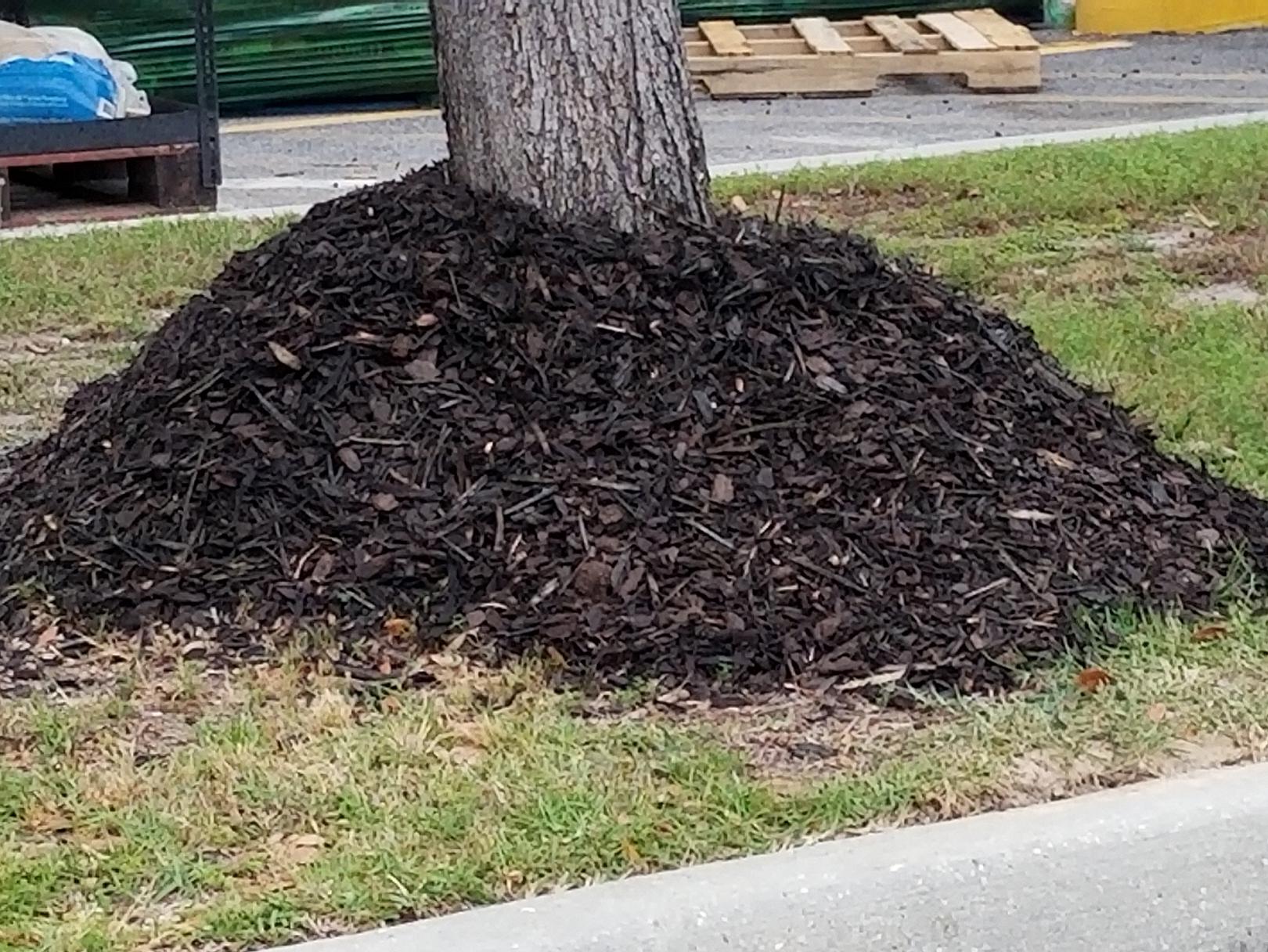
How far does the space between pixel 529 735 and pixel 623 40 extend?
69.3 inches

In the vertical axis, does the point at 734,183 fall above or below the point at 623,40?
below

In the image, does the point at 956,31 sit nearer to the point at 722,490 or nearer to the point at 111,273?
the point at 111,273

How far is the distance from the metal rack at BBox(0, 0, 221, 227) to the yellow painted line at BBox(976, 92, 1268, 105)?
5.69 m

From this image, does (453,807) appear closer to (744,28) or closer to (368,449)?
(368,449)

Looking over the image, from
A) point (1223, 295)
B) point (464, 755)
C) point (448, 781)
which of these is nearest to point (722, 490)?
Result: point (464, 755)

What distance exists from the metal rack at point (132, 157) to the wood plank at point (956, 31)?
581cm

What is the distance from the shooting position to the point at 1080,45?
636 inches

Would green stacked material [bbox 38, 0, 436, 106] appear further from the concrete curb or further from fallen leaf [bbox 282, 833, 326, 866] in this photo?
the concrete curb

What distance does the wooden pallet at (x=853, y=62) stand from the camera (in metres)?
13.2

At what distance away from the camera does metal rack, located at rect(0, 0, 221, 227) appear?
8.70 m

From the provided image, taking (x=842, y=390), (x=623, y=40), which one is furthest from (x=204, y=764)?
(x=623, y=40)

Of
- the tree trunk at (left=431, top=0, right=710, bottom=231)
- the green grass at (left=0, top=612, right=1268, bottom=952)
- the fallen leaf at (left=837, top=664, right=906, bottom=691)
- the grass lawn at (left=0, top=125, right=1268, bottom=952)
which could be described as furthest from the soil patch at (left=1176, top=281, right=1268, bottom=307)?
the fallen leaf at (left=837, top=664, right=906, bottom=691)

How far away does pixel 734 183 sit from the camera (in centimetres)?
920

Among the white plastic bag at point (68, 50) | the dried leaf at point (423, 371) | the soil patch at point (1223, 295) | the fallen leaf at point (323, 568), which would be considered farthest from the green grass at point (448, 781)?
the white plastic bag at point (68, 50)
